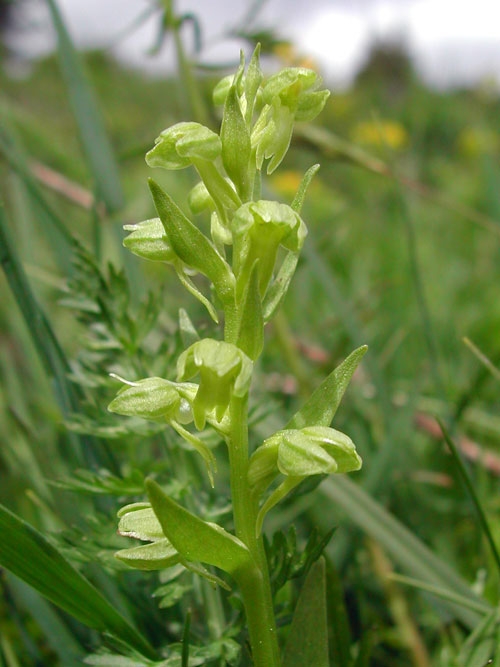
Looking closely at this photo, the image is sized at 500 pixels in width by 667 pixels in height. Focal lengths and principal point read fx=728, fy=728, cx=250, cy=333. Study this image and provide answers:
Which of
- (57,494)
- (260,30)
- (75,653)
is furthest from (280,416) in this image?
(260,30)

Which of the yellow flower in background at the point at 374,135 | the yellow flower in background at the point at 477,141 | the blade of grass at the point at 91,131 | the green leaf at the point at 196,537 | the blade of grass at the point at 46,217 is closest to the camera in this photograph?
the green leaf at the point at 196,537

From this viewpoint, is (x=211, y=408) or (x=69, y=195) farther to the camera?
(x=69, y=195)

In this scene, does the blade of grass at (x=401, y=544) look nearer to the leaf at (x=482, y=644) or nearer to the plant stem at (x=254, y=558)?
the leaf at (x=482, y=644)

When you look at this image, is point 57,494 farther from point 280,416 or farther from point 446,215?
point 446,215

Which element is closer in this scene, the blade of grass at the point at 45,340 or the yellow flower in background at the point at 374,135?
the blade of grass at the point at 45,340

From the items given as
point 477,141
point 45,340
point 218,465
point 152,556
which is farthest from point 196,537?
point 477,141

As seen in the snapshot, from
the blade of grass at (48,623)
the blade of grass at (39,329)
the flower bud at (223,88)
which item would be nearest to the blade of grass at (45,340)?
the blade of grass at (39,329)

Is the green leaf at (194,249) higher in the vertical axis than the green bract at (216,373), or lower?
higher
